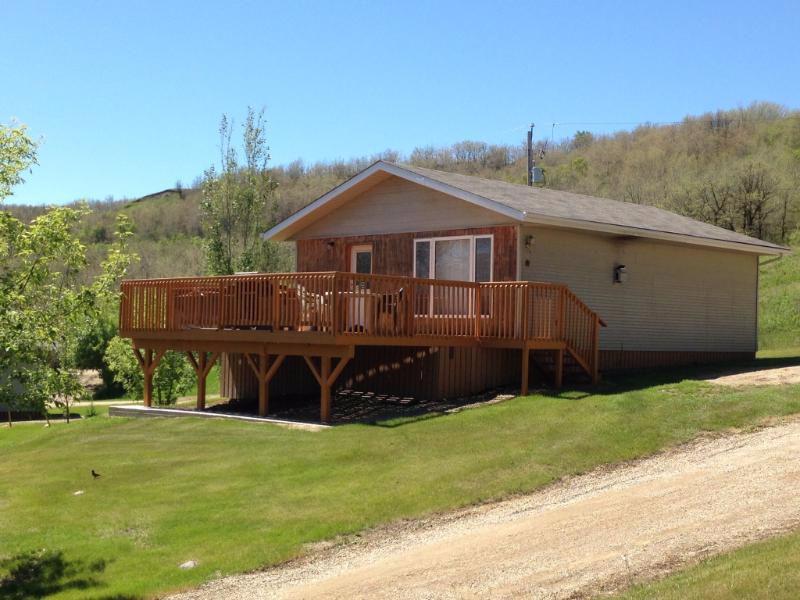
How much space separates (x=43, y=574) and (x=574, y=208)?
13.7 m

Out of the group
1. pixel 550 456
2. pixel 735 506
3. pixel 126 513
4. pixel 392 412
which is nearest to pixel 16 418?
pixel 392 412

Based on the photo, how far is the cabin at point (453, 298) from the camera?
54.5ft

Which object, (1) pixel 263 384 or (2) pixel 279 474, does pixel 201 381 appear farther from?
(2) pixel 279 474

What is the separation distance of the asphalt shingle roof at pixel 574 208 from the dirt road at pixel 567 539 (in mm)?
7712

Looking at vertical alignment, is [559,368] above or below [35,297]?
below

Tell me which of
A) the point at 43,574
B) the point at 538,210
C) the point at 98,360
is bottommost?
the point at 43,574

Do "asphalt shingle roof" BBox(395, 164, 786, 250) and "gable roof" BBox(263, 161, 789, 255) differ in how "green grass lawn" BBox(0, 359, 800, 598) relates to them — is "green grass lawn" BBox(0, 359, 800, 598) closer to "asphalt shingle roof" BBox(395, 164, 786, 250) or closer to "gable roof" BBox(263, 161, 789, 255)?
"gable roof" BBox(263, 161, 789, 255)

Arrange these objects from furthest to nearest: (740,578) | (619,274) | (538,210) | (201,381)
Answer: (619,274) → (201,381) → (538,210) → (740,578)

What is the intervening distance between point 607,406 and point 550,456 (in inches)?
109

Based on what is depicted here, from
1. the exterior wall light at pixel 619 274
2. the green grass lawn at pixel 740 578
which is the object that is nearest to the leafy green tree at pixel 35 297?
the green grass lawn at pixel 740 578

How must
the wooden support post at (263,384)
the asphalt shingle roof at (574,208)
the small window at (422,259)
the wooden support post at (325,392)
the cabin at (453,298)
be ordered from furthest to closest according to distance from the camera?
the small window at (422,259) < the asphalt shingle roof at (574,208) < the wooden support post at (263,384) < the cabin at (453,298) < the wooden support post at (325,392)

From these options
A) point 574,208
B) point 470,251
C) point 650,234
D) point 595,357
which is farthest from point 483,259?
point 650,234

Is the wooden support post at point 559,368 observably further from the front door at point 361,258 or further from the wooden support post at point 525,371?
the front door at point 361,258

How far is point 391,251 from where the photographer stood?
68.3ft
